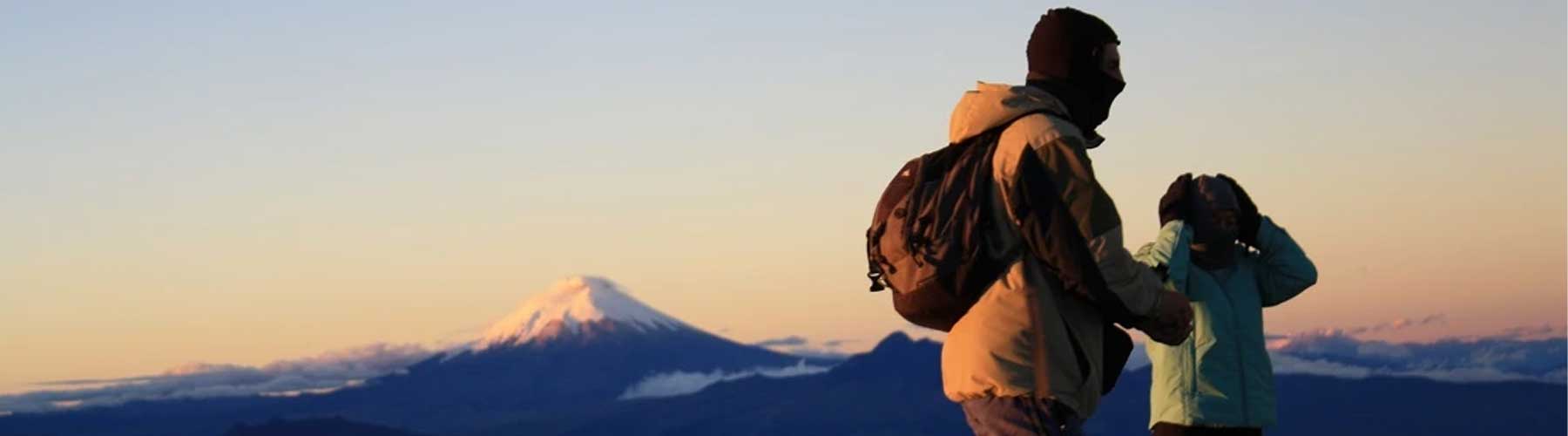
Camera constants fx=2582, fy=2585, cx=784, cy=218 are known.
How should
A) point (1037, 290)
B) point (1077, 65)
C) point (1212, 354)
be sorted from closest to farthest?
1. point (1037, 290)
2. point (1077, 65)
3. point (1212, 354)

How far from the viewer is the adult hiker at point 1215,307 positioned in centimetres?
1373

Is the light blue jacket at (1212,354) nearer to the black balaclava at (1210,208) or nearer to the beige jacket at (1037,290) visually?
the black balaclava at (1210,208)

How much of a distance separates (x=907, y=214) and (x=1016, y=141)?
0.40 m

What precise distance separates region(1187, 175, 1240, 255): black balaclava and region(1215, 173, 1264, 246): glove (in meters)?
0.04

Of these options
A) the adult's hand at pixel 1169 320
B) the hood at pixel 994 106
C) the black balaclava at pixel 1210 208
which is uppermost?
the black balaclava at pixel 1210 208

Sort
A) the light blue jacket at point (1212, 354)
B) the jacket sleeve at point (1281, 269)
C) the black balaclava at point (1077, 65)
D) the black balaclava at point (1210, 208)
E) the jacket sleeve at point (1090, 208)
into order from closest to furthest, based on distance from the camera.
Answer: the jacket sleeve at point (1090, 208)
the black balaclava at point (1077, 65)
the light blue jacket at point (1212, 354)
the black balaclava at point (1210, 208)
the jacket sleeve at point (1281, 269)

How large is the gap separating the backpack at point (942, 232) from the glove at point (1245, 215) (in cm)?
635

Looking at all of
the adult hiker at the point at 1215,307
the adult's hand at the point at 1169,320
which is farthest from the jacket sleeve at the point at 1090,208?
the adult hiker at the point at 1215,307

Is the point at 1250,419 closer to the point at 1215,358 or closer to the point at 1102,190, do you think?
the point at 1215,358

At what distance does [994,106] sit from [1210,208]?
20.8ft

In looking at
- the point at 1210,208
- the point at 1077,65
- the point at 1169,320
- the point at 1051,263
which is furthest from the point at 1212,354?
the point at 1051,263

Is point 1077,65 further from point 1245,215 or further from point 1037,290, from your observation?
point 1245,215

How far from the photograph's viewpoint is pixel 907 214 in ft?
25.8

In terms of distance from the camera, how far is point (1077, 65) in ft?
Result: 26.2
